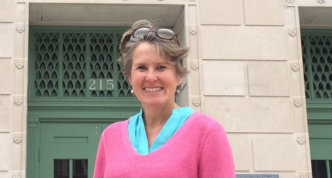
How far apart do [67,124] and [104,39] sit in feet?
4.90

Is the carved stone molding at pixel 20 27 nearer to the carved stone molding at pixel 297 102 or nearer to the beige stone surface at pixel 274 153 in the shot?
the beige stone surface at pixel 274 153

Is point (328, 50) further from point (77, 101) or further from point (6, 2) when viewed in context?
point (6, 2)

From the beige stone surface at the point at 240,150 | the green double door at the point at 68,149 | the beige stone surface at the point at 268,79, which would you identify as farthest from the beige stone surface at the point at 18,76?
the beige stone surface at the point at 268,79

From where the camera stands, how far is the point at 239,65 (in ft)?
29.8

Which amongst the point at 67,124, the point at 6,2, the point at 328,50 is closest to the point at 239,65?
the point at 328,50

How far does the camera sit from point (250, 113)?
29.3ft

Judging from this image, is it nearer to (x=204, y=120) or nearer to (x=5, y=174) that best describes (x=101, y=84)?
(x=5, y=174)

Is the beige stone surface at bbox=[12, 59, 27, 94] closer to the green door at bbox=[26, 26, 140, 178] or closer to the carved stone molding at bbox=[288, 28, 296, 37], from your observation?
the green door at bbox=[26, 26, 140, 178]

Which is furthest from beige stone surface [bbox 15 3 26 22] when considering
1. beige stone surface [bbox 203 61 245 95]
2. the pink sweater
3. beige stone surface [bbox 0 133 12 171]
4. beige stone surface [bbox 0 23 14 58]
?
the pink sweater

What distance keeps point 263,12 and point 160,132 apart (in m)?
A: 6.83

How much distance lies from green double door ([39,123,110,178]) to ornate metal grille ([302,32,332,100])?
3548mm

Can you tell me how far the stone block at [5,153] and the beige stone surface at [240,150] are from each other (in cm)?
307

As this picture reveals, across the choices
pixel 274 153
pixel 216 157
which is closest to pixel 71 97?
pixel 274 153

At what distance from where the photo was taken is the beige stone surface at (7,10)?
8.92 meters
